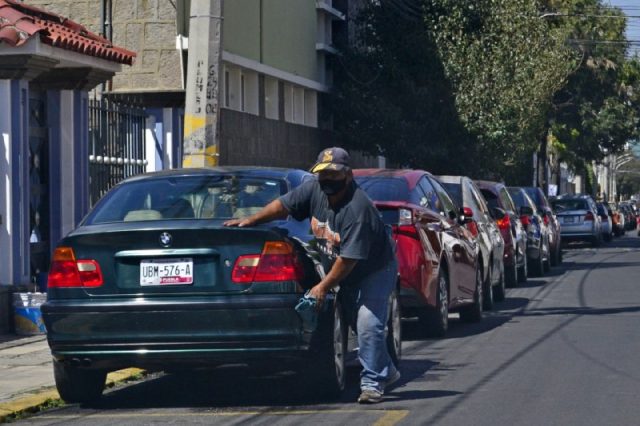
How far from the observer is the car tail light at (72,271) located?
9.30m

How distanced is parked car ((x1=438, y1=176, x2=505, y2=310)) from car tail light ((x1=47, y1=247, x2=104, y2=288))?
7.84 meters

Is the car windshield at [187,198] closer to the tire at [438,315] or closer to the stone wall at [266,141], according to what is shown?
the tire at [438,315]

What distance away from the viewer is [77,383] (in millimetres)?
9844

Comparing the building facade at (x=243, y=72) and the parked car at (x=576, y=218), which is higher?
the building facade at (x=243, y=72)

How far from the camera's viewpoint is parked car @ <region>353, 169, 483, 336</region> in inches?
523

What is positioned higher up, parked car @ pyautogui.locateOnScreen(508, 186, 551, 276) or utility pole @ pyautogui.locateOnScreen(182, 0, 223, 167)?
utility pole @ pyautogui.locateOnScreen(182, 0, 223, 167)

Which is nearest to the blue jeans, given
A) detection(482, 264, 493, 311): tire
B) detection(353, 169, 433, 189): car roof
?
detection(353, 169, 433, 189): car roof

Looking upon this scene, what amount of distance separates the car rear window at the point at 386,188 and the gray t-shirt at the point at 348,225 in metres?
4.42

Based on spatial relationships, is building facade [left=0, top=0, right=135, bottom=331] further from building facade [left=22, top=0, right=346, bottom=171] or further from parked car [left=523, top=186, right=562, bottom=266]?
parked car [left=523, top=186, right=562, bottom=266]

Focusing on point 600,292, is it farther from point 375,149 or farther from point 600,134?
point 600,134

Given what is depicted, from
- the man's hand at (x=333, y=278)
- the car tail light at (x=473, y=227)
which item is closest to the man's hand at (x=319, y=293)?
the man's hand at (x=333, y=278)

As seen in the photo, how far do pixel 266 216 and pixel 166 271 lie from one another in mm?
746

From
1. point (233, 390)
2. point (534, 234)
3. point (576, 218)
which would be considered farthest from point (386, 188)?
point (576, 218)

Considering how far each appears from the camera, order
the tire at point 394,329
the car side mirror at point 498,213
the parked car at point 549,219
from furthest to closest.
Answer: the parked car at point 549,219, the car side mirror at point 498,213, the tire at point 394,329
